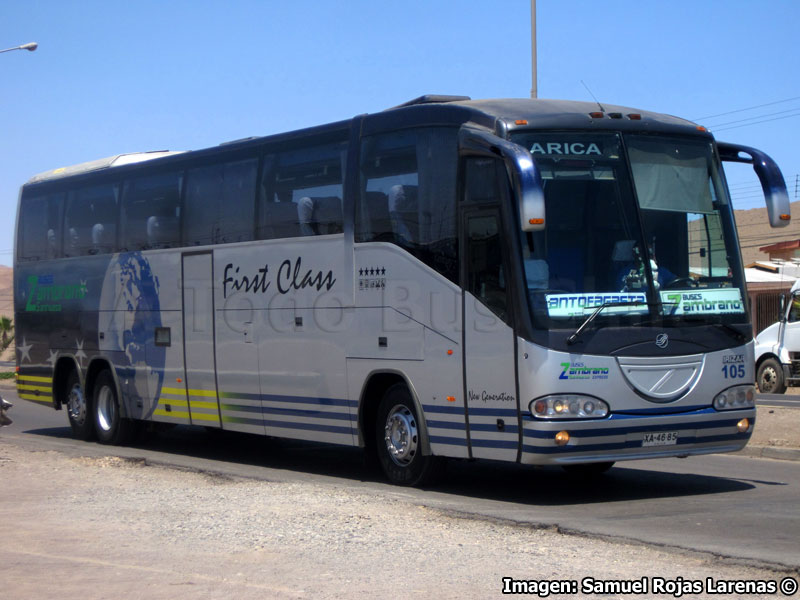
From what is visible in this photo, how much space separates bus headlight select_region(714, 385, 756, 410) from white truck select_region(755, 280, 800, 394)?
1644cm

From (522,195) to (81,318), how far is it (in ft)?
34.0

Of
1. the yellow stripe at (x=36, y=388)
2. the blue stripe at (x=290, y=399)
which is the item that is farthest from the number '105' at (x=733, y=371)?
the yellow stripe at (x=36, y=388)

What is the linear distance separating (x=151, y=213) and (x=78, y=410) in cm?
396

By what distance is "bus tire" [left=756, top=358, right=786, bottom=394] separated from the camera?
27141 millimetres

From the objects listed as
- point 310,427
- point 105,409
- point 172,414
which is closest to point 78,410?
point 105,409

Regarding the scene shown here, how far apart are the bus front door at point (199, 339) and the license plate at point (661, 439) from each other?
6.47 metres

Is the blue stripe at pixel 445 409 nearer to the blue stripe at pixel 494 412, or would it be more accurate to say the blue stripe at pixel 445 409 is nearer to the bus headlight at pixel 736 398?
the blue stripe at pixel 494 412

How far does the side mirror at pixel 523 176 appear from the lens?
30.4ft

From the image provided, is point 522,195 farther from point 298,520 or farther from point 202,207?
point 202,207

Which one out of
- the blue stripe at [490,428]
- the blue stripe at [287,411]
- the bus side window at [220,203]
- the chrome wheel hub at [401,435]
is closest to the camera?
the blue stripe at [490,428]

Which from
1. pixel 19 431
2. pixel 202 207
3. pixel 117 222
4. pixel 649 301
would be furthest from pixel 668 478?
pixel 19 431

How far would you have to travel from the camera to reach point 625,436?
10.2 meters

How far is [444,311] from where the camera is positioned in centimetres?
1105

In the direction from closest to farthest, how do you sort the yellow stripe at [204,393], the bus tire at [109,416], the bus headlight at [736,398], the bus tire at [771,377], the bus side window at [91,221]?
1. the bus headlight at [736,398]
2. the yellow stripe at [204,393]
3. the bus side window at [91,221]
4. the bus tire at [109,416]
5. the bus tire at [771,377]
